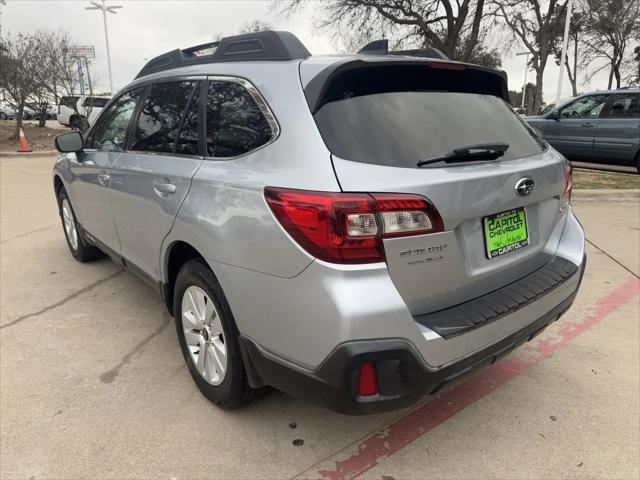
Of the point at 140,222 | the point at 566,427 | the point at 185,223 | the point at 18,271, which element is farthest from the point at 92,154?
the point at 566,427

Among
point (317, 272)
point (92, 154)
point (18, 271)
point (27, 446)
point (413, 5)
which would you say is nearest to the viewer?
point (317, 272)

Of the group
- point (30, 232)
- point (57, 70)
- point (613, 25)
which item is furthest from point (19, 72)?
point (613, 25)

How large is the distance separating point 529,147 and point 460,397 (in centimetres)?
137

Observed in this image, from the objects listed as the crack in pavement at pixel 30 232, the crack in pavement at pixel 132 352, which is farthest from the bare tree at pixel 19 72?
the crack in pavement at pixel 132 352

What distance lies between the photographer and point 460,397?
2734 millimetres

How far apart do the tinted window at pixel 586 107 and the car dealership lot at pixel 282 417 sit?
294 inches

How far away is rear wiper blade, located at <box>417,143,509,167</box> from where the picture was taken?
200 centimetres

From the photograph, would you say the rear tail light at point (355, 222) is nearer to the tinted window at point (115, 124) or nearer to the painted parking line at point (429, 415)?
the painted parking line at point (429, 415)

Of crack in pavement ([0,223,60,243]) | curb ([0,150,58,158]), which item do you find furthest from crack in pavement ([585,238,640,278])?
curb ([0,150,58,158])

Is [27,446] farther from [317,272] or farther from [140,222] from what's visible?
[317,272]

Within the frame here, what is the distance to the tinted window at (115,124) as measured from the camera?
3.46 metres

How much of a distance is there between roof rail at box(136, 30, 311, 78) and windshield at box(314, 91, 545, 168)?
0.48 meters

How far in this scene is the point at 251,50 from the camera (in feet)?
8.17

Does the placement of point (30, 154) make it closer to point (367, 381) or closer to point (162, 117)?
point (162, 117)
